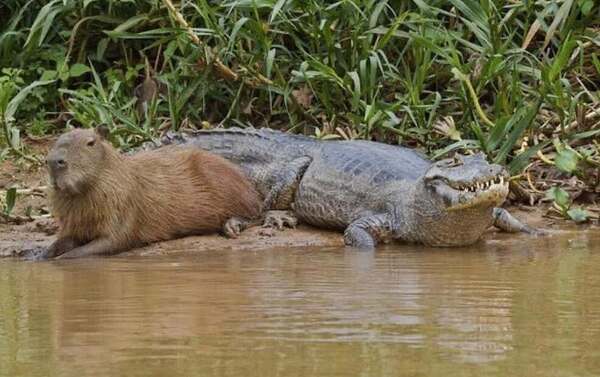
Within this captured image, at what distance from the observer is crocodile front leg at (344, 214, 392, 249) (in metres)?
7.45

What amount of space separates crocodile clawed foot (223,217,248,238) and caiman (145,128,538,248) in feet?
1.18

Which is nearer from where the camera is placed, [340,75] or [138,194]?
[138,194]

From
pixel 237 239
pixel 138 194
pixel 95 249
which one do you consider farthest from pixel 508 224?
pixel 95 249

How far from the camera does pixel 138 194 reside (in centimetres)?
760

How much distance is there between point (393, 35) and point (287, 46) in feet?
2.64

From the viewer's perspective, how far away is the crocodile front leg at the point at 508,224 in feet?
24.7

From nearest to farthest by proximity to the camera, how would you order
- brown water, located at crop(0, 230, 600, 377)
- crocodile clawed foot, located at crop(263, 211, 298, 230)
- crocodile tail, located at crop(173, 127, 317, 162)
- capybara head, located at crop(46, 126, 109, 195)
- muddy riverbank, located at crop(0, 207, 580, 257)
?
brown water, located at crop(0, 230, 600, 377)
capybara head, located at crop(46, 126, 109, 195)
muddy riverbank, located at crop(0, 207, 580, 257)
crocodile clawed foot, located at crop(263, 211, 298, 230)
crocodile tail, located at crop(173, 127, 317, 162)

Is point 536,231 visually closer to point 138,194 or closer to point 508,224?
point 508,224

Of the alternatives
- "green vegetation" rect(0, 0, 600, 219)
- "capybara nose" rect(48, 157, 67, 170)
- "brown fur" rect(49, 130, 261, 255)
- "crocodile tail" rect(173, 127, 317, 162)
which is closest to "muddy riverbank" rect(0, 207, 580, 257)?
"brown fur" rect(49, 130, 261, 255)

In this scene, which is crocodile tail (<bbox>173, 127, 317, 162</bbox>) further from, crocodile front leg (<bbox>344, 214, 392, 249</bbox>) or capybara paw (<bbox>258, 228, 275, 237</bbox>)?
crocodile front leg (<bbox>344, 214, 392, 249</bbox>)

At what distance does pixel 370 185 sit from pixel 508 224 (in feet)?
2.66

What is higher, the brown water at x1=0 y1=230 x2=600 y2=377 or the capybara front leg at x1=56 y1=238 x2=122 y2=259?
the brown water at x1=0 y1=230 x2=600 y2=377

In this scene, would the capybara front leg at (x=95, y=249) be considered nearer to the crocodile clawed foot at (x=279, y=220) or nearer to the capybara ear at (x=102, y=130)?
the capybara ear at (x=102, y=130)

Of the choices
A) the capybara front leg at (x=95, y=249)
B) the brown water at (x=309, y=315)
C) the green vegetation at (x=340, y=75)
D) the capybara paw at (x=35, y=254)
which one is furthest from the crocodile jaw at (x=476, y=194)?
the capybara paw at (x=35, y=254)
